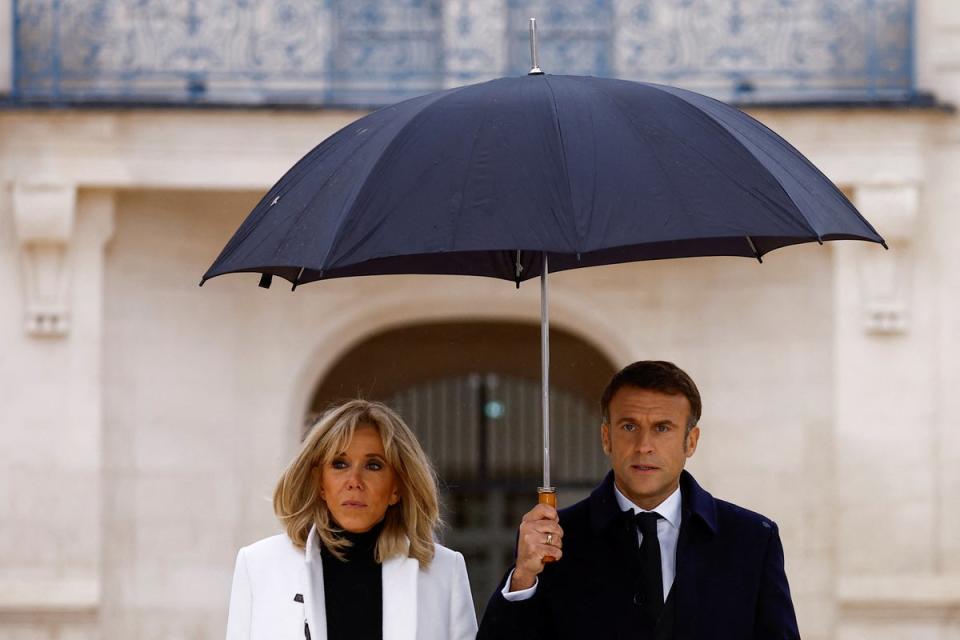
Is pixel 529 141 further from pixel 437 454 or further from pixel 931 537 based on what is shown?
pixel 437 454

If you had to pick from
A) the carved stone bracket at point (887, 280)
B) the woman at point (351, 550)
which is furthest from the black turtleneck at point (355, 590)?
the carved stone bracket at point (887, 280)

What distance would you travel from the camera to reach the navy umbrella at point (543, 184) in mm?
3613

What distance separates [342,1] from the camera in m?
9.95

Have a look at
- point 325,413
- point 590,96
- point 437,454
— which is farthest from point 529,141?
point 437,454

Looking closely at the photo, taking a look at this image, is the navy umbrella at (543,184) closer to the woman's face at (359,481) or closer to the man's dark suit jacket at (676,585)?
the man's dark suit jacket at (676,585)

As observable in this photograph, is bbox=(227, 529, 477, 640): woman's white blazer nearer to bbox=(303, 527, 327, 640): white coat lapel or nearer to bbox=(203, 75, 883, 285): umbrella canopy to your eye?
bbox=(303, 527, 327, 640): white coat lapel

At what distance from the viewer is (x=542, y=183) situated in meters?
3.69

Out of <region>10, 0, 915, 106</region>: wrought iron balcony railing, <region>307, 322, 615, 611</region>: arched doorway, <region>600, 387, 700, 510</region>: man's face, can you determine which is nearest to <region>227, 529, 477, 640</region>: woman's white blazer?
<region>600, 387, 700, 510</region>: man's face

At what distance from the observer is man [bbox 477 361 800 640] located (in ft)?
12.8

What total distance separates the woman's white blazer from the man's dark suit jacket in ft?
0.66

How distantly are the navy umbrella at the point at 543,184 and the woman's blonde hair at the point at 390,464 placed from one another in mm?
295

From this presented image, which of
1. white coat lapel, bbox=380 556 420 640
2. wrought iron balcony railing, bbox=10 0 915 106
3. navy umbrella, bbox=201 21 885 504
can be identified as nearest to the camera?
navy umbrella, bbox=201 21 885 504

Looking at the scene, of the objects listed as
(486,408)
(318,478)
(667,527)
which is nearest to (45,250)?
(486,408)

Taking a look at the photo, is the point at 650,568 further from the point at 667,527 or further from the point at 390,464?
the point at 390,464
